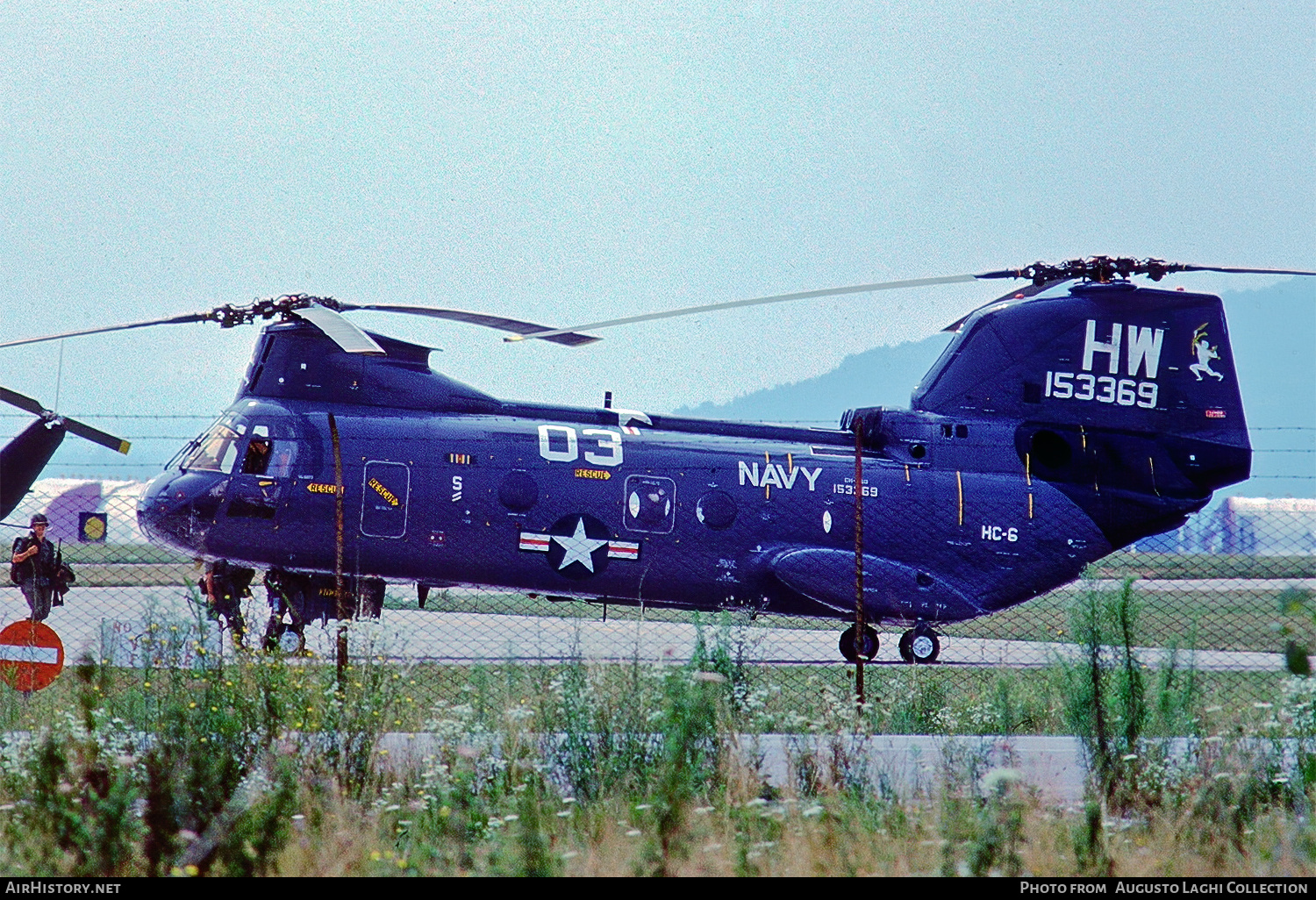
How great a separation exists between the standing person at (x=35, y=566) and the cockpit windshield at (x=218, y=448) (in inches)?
107

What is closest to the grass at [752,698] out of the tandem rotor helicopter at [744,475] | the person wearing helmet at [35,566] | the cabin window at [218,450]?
the tandem rotor helicopter at [744,475]

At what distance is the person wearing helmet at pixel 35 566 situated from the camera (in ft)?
51.6

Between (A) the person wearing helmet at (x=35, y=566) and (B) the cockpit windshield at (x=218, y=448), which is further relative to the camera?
(A) the person wearing helmet at (x=35, y=566)

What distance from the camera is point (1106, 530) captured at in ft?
55.4

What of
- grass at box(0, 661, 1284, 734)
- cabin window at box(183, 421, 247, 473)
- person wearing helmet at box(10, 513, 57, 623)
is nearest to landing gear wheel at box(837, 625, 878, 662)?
grass at box(0, 661, 1284, 734)

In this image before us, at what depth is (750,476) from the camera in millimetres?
16016

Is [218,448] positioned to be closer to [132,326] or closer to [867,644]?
[132,326]

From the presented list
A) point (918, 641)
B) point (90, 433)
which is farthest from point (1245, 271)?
point (90, 433)

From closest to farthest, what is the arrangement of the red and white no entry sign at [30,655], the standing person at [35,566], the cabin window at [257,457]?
the red and white no entry sign at [30,655], the cabin window at [257,457], the standing person at [35,566]

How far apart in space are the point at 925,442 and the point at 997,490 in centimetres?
116

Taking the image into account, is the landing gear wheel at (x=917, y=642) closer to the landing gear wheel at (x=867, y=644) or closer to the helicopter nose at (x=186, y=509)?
the landing gear wheel at (x=867, y=644)

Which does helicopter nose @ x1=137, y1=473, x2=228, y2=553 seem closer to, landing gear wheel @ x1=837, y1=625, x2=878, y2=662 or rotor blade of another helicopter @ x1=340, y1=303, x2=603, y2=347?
rotor blade of another helicopter @ x1=340, y1=303, x2=603, y2=347
